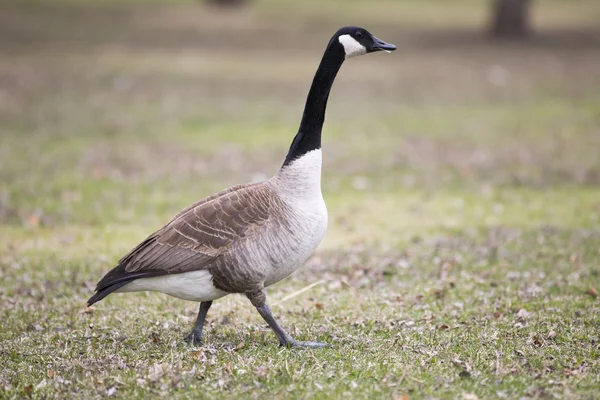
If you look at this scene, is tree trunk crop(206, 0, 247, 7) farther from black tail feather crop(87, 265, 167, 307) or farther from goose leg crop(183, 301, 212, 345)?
black tail feather crop(87, 265, 167, 307)

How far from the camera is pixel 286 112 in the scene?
21.0 m

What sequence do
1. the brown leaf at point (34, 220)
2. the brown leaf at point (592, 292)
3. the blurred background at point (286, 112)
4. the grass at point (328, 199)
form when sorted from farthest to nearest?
1. the blurred background at point (286, 112)
2. the brown leaf at point (34, 220)
3. the brown leaf at point (592, 292)
4. the grass at point (328, 199)

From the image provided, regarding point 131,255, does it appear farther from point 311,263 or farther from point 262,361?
point 311,263

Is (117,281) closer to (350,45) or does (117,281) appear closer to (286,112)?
(350,45)

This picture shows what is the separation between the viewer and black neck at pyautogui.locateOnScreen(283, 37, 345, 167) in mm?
7148

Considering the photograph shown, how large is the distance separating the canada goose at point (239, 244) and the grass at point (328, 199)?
1.84 ft

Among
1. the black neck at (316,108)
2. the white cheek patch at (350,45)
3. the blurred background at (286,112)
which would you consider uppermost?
the white cheek patch at (350,45)

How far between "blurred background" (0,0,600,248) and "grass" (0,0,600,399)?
0.08 meters

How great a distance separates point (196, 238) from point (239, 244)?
1.31 ft

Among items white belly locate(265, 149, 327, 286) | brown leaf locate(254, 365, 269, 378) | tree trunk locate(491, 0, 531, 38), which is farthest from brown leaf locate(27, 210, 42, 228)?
tree trunk locate(491, 0, 531, 38)

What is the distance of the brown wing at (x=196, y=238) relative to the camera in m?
6.69

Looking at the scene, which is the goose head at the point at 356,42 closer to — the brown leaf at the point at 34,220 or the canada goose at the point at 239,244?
the canada goose at the point at 239,244

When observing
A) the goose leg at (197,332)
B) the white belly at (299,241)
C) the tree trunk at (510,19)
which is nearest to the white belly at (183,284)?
the goose leg at (197,332)

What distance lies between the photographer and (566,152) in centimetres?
1691
